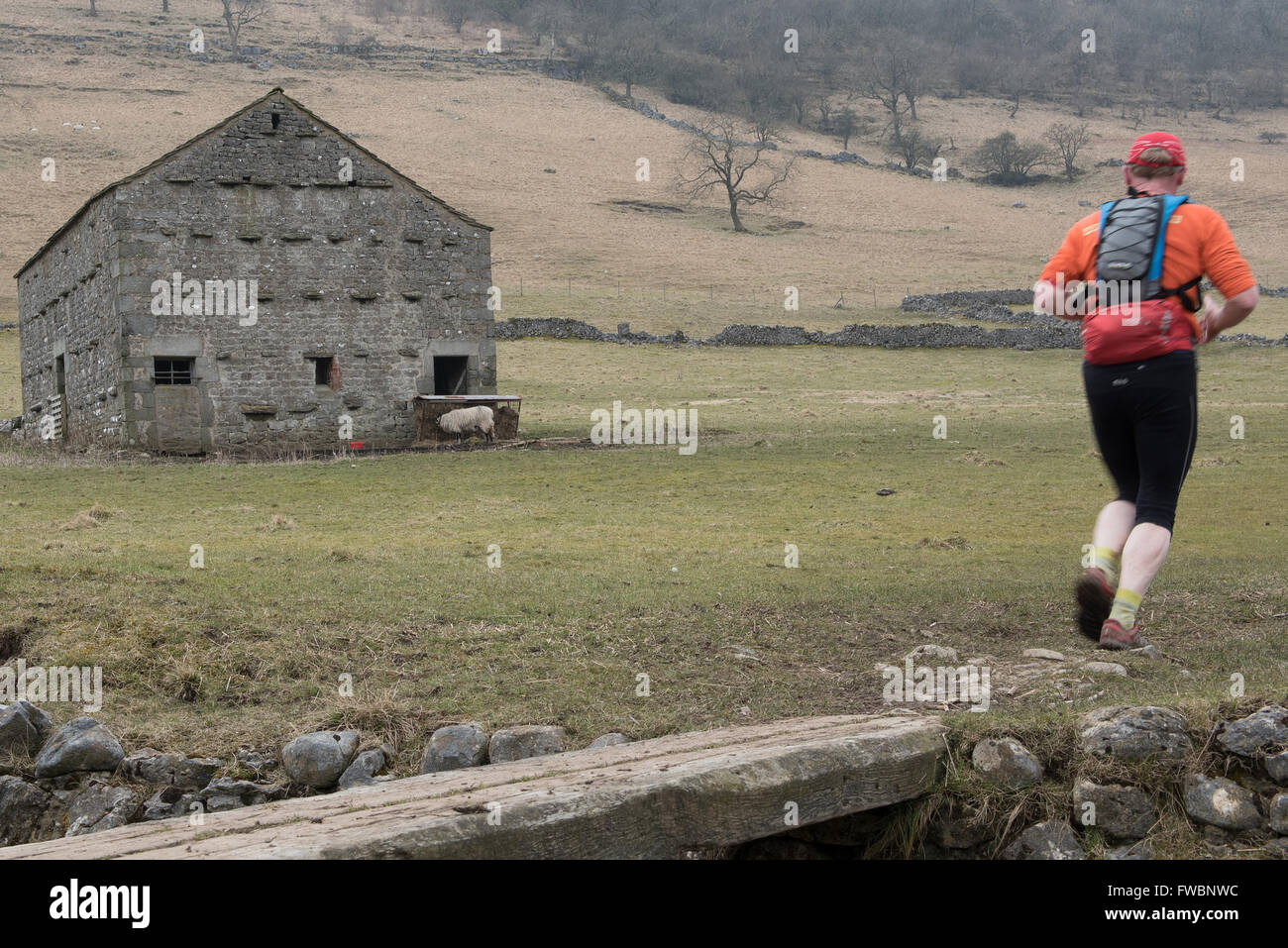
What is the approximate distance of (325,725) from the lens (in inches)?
358

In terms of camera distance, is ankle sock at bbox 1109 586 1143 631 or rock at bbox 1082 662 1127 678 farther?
rock at bbox 1082 662 1127 678

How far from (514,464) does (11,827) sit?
57.7ft

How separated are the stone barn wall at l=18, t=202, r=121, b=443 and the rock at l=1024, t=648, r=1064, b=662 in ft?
77.4

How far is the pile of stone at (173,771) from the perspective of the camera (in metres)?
8.20

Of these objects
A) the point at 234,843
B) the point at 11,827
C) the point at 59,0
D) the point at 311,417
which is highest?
the point at 59,0

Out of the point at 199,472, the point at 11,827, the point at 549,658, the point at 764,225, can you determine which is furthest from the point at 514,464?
the point at 764,225

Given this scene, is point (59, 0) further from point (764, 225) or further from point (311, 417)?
point (311, 417)

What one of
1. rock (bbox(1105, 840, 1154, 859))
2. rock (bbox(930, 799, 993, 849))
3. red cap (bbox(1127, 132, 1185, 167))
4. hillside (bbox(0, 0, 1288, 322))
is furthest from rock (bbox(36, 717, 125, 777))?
hillside (bbox(0, 0, 1288, 322))

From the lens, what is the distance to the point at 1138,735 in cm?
698

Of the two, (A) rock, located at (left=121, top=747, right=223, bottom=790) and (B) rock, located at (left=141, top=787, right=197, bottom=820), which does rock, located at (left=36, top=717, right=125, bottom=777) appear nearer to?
(A) rock, located at (left=121, top=747, right=223, bottom=790)

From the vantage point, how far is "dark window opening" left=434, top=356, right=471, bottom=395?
31281mm

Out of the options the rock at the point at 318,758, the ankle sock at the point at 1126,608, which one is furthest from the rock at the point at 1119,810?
the rock at the point at 318,758
